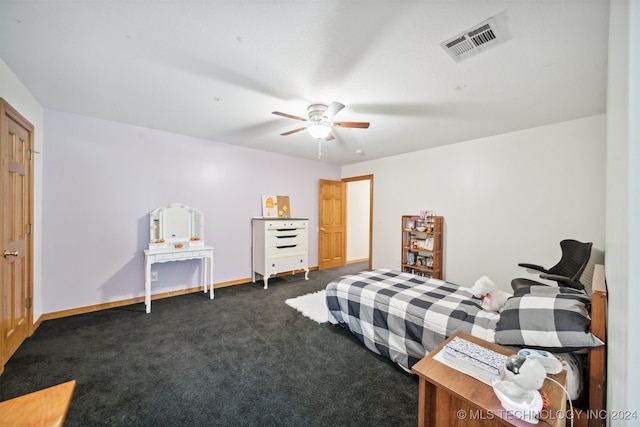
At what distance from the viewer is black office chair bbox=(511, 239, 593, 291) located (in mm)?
2359

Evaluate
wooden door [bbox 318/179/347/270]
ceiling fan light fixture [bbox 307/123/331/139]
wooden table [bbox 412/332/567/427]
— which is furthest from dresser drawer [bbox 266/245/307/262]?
wooden table [bbox 412/332/567/427]

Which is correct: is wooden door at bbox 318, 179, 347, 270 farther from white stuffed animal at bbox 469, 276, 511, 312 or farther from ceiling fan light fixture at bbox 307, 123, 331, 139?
white stuffed animal at bbox 469, 276, 511, 312

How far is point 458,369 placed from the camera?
1.16 meters

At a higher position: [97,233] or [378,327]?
[97,233]

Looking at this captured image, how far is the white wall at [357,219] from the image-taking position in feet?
20.9

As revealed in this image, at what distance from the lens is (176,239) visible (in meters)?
3.71

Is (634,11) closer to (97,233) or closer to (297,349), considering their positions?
(297,349)

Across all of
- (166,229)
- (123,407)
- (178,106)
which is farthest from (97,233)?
(123,407)

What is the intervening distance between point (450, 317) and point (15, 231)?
383cm

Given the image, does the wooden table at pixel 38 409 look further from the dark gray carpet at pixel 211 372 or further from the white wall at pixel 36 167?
the white wall at pixel 36 167

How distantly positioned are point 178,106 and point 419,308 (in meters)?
3.16

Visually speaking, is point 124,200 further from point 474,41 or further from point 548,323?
point 548,323

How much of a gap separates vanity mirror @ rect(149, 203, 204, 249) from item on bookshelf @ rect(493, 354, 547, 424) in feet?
12.6

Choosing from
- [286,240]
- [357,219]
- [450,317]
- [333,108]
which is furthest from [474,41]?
[357,219]
